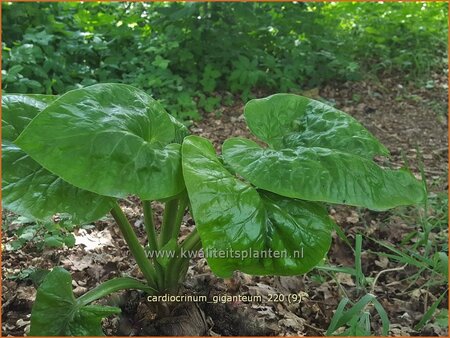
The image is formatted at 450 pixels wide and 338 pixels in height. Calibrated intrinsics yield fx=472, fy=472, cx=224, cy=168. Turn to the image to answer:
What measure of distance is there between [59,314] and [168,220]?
43 centimetres

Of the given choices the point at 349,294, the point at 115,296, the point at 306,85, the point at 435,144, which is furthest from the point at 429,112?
the point at 115,296

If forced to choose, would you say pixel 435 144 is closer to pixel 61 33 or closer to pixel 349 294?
pixel 349 294

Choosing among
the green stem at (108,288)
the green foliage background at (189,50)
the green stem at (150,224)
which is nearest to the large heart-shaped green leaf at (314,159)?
the green stem at (150,224)

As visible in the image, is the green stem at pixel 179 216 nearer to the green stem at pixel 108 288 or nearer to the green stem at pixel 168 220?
the green stem at pixel 168 220

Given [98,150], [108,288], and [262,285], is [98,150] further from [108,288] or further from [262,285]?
[262,285]

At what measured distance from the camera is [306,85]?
4570 millimetres

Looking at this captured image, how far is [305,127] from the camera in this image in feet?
5.05

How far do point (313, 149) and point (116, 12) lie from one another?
4.06 meters

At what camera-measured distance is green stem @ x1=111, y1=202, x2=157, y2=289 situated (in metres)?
1.48

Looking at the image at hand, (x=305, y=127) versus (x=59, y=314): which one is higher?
(x=305, y=127)

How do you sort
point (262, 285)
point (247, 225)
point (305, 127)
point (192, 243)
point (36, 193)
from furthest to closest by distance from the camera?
point (262, 285), point (305, 127), point (192, 243), point (36, 193), point (247, 225)

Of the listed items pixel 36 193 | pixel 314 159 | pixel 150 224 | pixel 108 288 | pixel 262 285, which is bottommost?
pixel 262 285

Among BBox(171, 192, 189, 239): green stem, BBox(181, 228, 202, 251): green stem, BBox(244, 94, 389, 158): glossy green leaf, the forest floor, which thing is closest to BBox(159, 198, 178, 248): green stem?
BBox(171, 192, 189, 239): green stem

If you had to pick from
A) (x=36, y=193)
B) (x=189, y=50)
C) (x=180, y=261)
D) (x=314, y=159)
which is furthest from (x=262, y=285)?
(x=189, y=50)
